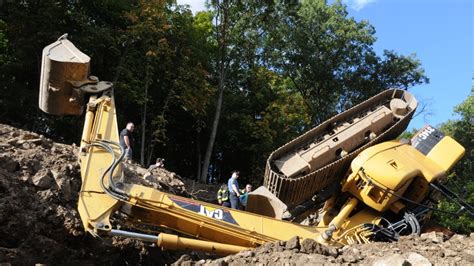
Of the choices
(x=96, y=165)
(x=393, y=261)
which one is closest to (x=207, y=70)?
(x=96, y=165)

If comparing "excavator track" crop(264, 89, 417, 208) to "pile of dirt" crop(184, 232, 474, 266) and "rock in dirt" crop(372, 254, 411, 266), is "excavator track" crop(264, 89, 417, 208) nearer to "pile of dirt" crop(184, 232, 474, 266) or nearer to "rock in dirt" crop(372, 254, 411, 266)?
"pile of dirt" crop(184, 232, 474, 266)

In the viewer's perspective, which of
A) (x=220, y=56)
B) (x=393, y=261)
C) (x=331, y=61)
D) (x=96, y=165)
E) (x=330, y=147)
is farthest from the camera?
(x=331, y=61)

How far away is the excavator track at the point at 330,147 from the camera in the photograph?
7.88 metres

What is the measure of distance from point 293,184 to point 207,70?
55.0 feet

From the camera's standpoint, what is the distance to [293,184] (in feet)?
25.5

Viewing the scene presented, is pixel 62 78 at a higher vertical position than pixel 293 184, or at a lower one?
higher

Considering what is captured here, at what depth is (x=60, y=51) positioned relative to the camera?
7.06 m

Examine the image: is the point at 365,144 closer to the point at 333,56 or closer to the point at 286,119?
the point at 286,119

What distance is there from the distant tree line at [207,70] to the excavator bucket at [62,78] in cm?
1193

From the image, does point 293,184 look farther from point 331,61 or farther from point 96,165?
point 331,61

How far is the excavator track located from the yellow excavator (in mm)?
17

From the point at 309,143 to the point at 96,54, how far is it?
13134 mm

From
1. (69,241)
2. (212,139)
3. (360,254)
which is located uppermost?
(360,254)

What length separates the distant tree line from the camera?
1894 centimetres
